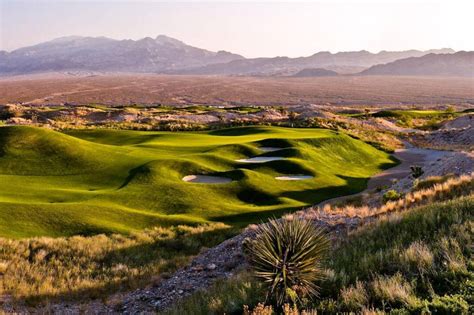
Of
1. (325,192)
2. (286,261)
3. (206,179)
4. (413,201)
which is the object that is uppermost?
(286,261)

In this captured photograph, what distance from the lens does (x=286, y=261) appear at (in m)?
7.75

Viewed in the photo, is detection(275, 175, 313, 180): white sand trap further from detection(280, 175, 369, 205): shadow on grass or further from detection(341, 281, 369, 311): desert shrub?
detection(341, 281, 369, 311): desert shrub

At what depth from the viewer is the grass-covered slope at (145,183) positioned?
17.9m

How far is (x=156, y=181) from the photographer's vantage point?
24000 mm

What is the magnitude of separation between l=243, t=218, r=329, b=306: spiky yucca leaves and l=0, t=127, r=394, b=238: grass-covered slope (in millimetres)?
10885

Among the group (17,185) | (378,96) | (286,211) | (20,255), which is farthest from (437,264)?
(378,96)

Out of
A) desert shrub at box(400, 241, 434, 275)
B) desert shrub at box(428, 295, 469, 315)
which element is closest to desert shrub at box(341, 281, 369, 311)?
desert shrub at box(428, 295, 469, 315)

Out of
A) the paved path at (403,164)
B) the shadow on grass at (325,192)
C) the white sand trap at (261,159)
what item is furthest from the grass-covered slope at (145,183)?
the paved path at (403,164)

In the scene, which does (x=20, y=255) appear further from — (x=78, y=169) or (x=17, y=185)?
(x=78, y=169)

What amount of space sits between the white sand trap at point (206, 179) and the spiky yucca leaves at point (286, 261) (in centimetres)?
1832

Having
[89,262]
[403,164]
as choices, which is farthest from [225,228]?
[403,164]

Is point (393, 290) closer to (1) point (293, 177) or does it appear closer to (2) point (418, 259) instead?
(2) point (418, 259)

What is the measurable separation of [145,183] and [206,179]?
13.8 feet

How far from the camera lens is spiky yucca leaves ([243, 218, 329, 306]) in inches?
300
